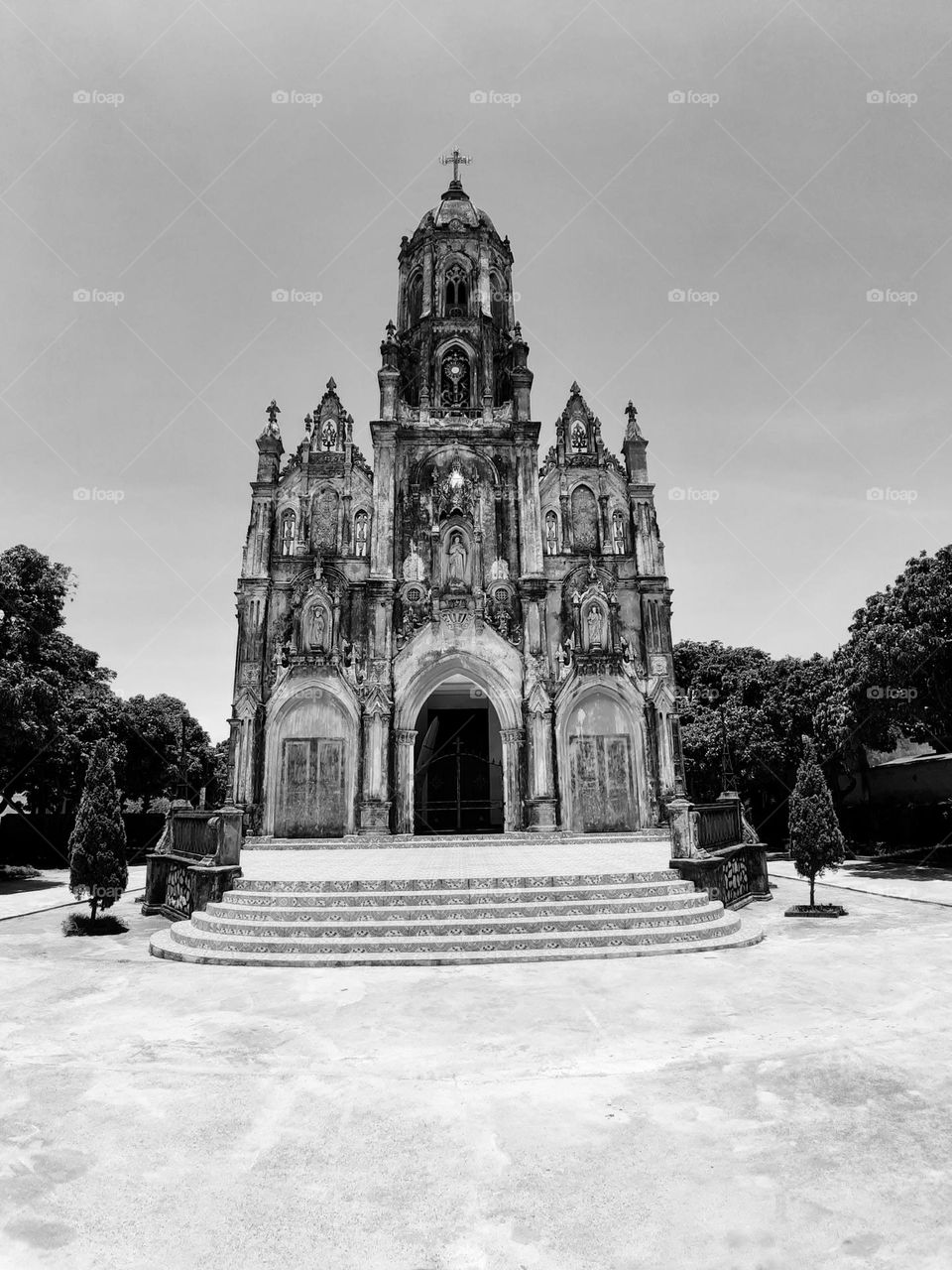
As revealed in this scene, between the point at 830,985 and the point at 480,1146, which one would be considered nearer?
the point at 480,1146

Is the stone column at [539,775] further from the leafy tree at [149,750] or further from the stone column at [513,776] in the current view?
the leafy tree at [149,750]

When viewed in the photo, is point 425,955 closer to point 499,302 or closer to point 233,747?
point 233,747

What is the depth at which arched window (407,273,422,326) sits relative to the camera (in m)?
29.2

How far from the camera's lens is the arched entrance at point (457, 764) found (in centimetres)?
2412

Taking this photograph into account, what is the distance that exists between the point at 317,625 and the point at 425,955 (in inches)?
585

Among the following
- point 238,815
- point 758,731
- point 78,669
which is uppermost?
point 78,669

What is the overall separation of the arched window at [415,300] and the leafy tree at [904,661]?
67.0ft

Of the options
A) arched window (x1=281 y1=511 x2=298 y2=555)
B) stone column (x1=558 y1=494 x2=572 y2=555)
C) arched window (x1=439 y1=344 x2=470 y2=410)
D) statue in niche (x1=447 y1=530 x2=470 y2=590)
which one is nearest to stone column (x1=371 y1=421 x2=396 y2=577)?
statue in niche (x1=447 y1=530 x2=470 y2=590)

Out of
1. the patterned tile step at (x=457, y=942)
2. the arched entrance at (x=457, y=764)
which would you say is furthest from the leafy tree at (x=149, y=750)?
the patterned tile step at (x=457, y=942)

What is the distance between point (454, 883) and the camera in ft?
38.4

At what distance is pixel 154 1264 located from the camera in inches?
136

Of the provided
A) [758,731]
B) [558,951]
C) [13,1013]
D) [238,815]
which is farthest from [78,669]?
[758,731]

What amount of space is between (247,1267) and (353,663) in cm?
1965

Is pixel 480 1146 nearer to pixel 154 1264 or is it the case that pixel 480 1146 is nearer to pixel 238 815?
pixel 154 1264
